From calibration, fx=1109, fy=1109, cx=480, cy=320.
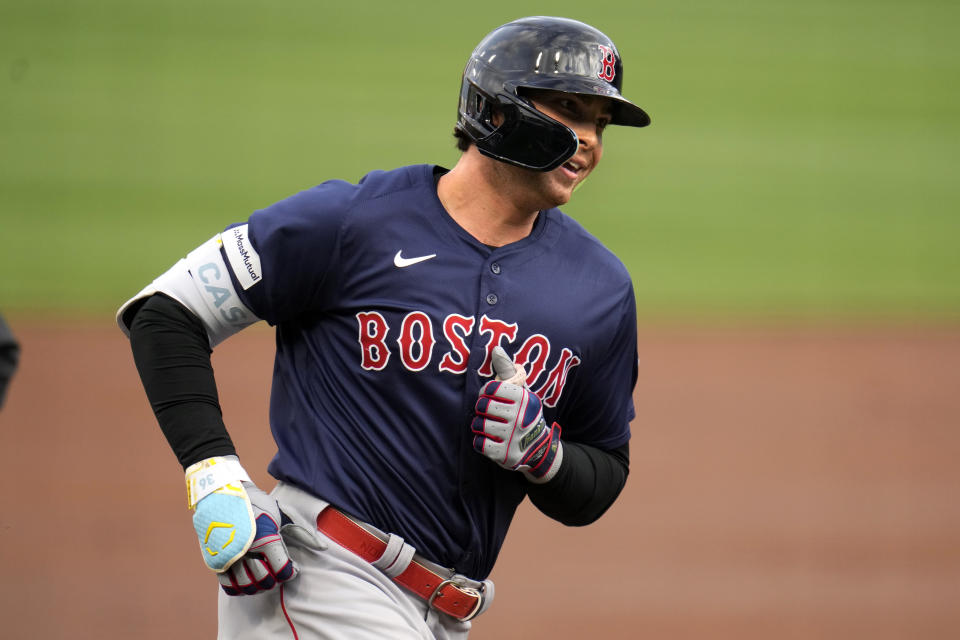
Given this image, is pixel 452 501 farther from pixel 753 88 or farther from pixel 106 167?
pixel 753 88

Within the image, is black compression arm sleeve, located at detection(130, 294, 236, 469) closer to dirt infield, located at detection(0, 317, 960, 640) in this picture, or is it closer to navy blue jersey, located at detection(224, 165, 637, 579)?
navy blue jersey, located at detection(224, 165, 637, 579)

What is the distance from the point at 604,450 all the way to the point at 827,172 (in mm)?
9167

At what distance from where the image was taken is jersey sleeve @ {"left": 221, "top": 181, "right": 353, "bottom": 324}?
2309 millimetres

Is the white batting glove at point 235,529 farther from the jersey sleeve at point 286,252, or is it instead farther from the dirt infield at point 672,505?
the dirt infield at point 672,505

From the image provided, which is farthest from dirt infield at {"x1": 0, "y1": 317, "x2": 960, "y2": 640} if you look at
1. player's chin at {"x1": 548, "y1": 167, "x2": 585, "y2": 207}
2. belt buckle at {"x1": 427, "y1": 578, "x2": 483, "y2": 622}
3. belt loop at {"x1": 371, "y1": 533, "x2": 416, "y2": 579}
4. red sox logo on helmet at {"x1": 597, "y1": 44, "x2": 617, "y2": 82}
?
red sox logo on helmet at {"x1": 597, "y1": 44, "x2": 617, "y2": 82}

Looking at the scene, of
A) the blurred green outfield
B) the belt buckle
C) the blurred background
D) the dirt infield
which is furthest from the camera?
the blurred green outfield

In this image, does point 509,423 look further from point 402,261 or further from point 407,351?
point 402,261

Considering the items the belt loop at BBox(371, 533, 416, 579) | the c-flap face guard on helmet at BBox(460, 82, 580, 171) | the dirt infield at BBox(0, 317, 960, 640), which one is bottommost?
the dirt infield at BBox(0, 317, 960, 640)

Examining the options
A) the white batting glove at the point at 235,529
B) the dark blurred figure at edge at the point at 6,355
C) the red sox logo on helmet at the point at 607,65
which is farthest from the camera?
the red sox logo on helmet at the point at 607,65

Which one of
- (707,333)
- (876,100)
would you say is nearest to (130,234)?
(707,333)

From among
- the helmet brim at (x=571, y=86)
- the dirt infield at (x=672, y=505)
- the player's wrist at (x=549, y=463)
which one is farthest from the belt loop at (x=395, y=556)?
the dirt infield at (x=672, y=505)

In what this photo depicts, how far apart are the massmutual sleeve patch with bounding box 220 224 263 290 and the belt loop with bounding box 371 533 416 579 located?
2.00 feet

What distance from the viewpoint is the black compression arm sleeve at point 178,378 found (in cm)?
227

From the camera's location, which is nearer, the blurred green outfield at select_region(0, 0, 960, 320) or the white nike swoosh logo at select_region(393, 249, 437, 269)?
the white nike swoosh logo at select_region(393, 249, 437, 269)
